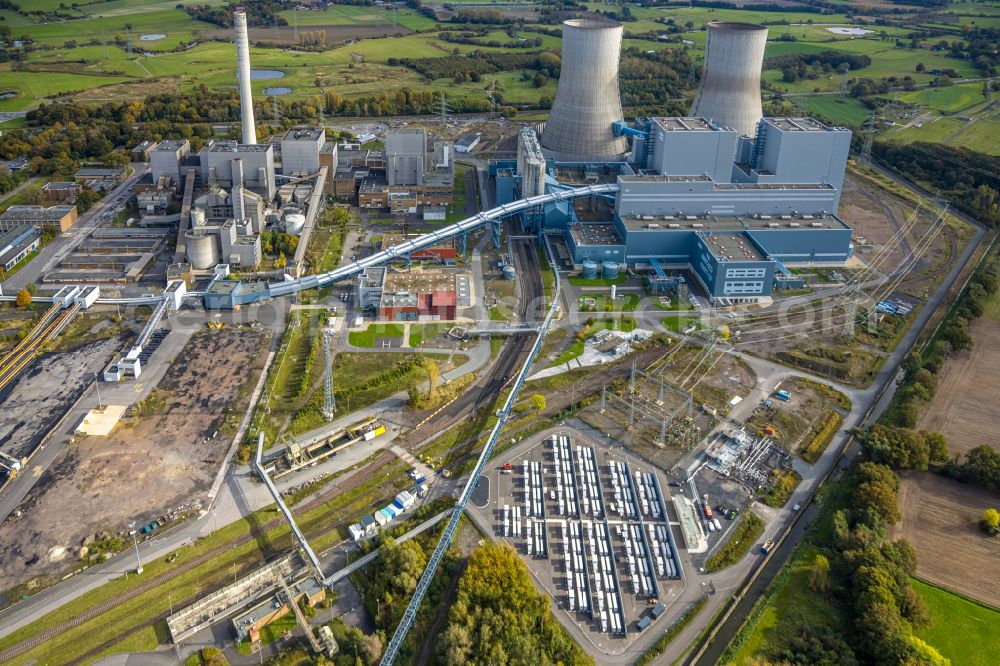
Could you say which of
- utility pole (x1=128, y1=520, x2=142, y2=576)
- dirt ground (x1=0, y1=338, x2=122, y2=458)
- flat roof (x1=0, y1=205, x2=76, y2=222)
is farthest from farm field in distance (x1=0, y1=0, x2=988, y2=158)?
utility pole (x1=128, y1=520, x2=142, y2=576)

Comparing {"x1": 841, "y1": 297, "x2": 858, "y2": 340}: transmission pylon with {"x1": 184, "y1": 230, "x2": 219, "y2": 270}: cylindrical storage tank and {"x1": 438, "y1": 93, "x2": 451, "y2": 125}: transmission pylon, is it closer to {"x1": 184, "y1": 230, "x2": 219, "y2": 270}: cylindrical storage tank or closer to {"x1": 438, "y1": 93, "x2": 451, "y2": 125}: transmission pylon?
{"x1": 184, "y1": 230, "x2": 219, "y2": 270}: cylindrical storage tank

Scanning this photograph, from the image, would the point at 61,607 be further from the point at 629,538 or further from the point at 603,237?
the point at 603,237

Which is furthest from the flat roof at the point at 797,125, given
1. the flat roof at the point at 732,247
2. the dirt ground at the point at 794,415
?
the dirt ground at the point at 794,415

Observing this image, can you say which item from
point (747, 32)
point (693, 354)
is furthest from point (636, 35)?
point (693, 354)

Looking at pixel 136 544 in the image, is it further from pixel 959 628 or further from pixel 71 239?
pixel 71 239

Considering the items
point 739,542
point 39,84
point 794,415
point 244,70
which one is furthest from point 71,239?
point 39,84
